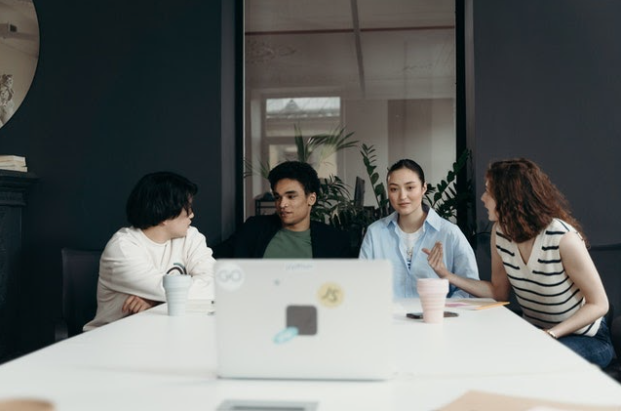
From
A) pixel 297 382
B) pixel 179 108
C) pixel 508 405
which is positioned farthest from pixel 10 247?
pixel 508 405

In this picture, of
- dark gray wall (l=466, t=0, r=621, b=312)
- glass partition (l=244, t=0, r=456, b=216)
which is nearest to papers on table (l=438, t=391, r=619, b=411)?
dark gray wall (l=466, t=0, r=621, b=312)

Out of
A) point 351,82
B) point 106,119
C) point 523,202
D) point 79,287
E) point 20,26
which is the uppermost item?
point 20,26

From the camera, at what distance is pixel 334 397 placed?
1.15 metres

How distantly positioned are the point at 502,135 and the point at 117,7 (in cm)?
239

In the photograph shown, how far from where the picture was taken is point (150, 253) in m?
2.99

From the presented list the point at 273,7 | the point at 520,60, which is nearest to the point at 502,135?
the point at 520,60

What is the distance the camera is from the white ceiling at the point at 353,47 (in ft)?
13.7

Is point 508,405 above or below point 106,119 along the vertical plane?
below

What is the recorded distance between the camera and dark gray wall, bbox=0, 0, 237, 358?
3.92 meters

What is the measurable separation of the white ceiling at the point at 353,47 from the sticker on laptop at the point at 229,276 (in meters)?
3.11

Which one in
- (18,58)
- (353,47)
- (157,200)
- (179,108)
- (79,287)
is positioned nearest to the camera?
(157,200)

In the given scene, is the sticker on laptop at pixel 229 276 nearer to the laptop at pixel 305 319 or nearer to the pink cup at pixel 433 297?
the laptop at pixel 305 319

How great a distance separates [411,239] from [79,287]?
1.67m

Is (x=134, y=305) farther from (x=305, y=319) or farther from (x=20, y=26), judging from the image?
(x=20, y=26)
